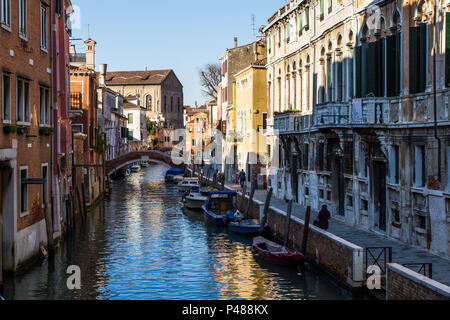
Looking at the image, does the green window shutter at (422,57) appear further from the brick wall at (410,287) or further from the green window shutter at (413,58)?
the brick wall at (410,287)

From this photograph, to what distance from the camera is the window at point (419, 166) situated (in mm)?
15617

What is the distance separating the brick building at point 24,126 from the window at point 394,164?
29.1 ft

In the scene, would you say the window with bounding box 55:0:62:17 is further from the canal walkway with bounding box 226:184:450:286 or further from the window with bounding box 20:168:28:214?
the canal walkway with bounding box 226:184:450:286

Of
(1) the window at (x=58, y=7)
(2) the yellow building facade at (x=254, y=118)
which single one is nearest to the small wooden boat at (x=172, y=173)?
(2) the yellow building facade at (x=254, y=118)

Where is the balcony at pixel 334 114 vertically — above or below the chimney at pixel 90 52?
below

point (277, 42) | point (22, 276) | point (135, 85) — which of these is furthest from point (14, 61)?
point (135, 85)

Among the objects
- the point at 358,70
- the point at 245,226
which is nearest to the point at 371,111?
the point at 358,70

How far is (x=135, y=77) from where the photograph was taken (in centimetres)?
11262

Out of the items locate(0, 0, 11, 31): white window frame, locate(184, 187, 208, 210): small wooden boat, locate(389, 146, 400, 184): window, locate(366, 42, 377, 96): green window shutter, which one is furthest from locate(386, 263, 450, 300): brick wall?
locate(184, 187, 208, 210): small wooden boat

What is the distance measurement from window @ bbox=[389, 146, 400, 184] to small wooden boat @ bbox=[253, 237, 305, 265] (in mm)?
3117

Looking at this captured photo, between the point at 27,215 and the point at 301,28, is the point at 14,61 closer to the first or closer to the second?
the point at 27,215

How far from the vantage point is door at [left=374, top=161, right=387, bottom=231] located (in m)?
17.9

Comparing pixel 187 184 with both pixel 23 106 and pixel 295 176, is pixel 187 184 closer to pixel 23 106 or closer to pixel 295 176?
pixel 295 176

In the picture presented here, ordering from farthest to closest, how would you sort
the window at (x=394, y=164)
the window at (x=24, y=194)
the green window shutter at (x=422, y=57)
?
the window at (x=394, y=164)
the window at (x=24, y=194)
the green window shutter at (x=422, y=57)
